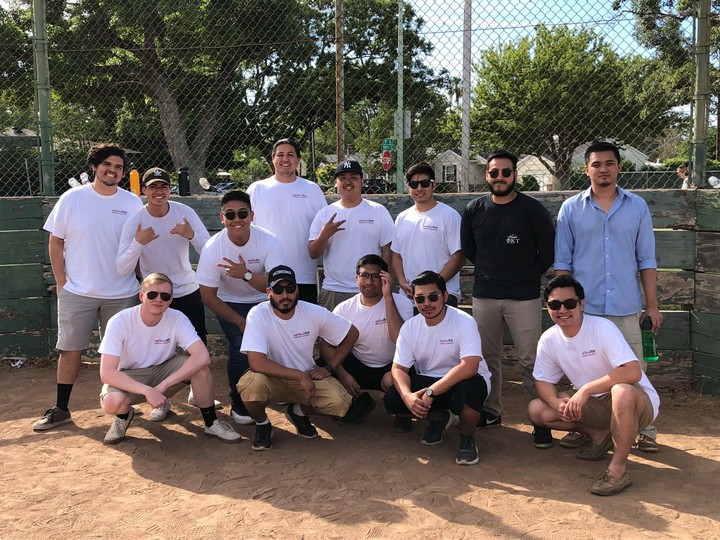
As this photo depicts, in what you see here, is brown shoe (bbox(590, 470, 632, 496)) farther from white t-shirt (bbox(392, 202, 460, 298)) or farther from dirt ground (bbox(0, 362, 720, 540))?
white t-shirt (bbox(392, 202, 460, 298))

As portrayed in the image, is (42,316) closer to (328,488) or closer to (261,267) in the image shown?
(261,267)

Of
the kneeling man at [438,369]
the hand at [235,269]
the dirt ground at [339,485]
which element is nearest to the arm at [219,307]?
the hand at [235,269]

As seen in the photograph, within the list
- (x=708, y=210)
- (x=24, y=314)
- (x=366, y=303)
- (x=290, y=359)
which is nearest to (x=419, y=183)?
(x=366, y=303)

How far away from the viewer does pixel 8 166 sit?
7234mm

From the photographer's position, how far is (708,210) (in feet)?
17.1

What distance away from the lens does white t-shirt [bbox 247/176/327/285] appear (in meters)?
5.14

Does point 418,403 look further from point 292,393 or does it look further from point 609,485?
point 609,485

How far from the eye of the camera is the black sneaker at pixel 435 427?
4.32 m

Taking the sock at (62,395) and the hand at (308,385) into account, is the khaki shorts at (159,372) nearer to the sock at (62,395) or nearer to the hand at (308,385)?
the sock at (62,395)

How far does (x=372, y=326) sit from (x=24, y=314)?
3918 mm

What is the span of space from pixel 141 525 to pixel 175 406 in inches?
80.1

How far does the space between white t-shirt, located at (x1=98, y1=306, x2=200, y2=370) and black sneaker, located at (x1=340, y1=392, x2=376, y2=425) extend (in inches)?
46.5

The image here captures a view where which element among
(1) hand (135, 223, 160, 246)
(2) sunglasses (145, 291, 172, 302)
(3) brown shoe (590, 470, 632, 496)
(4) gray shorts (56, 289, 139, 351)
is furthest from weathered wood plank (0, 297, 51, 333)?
(3) brown shoe (590, 470, 632, 496)

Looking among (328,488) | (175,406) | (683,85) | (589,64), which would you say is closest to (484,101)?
(589,64)
